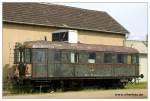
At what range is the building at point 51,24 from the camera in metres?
27.6

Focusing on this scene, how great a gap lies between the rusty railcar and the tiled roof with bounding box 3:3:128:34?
13.6 feet

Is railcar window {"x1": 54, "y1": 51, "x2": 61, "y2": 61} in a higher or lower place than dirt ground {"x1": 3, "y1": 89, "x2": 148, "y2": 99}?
higher

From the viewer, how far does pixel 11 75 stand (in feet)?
83.5

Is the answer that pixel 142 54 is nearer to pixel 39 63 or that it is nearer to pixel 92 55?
pixel 92 55

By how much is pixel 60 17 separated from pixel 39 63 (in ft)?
27.3

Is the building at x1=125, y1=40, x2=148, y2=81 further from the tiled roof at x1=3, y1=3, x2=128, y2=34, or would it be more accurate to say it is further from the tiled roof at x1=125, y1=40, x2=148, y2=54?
the tiled roof at x1=3, y1=3, x2=128, y2=34

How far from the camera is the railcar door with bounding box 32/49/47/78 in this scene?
23.9 metres

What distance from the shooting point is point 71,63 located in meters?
25.4

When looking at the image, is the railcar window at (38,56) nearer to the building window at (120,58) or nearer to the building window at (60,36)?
the building window at (60,36)

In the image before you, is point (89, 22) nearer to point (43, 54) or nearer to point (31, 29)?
point (31, 29)

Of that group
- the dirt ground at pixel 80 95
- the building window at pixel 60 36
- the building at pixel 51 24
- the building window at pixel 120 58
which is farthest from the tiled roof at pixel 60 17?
the dirt ground at pixel 80 95

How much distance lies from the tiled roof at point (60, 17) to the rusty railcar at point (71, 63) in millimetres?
4135

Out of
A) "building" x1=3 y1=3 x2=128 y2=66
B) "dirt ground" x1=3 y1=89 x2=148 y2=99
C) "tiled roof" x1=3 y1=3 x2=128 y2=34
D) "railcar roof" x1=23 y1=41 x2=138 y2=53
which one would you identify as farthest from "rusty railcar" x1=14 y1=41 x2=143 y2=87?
"tiled roof" x1=3 y1=3 x2=128 y2=34

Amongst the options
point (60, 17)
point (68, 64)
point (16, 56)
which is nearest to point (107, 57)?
point (68, 64)
